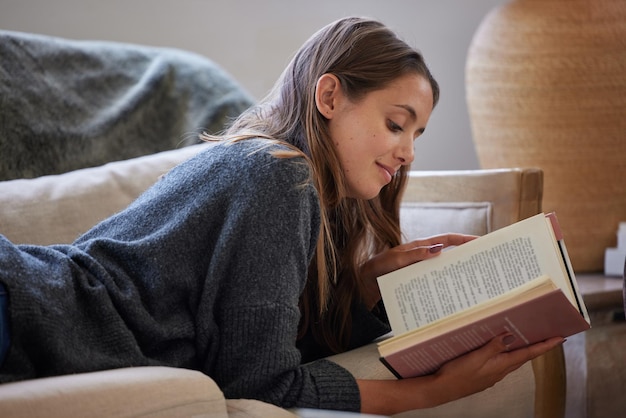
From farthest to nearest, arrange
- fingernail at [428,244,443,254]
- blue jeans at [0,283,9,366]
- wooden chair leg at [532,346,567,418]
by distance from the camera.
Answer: wooden chair leg at [532,346,567,418] → fingernail at [428,244,443,254] → blue jeans at [0,283,9,366]

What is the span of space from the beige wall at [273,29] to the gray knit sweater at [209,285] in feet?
4.17

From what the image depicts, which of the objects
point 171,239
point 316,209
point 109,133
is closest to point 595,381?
point 316,209

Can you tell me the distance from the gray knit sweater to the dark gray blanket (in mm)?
541

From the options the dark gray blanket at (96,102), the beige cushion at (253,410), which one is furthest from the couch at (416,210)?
the dark gray blanket at (96,102)

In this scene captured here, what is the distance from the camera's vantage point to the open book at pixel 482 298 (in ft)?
3.57

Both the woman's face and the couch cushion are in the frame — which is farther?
the couch cushion

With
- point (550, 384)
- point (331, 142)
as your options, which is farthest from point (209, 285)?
point (550, 384)

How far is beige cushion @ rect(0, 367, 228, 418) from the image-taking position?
0.89 metres

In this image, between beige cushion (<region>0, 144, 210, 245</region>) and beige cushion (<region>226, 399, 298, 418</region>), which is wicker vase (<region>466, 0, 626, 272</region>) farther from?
beige cushion (<region>226, 399, 298, 418</region>)

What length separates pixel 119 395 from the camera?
37.0 inches

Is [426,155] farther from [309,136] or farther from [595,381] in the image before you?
[309,136]

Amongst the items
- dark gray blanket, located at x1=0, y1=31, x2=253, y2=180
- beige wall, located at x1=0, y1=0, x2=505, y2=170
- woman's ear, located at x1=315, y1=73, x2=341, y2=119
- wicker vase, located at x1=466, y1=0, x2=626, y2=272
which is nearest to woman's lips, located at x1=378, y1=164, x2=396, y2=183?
woman's ear, located at x1=315, y1=73, x2=341, y2=119

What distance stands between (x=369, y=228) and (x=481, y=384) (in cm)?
37

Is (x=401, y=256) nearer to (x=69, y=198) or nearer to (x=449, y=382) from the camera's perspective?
(x=449, y=382)
